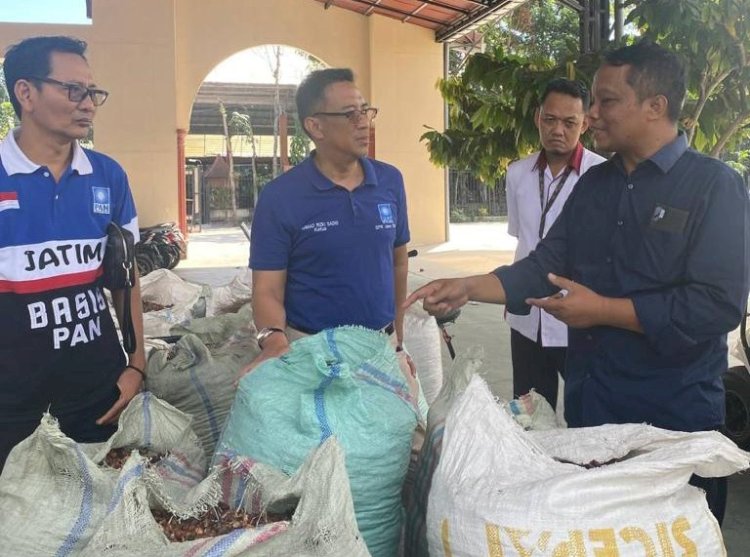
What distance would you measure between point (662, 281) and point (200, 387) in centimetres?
128

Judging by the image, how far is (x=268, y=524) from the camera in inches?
45.8

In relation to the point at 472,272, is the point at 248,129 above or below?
above

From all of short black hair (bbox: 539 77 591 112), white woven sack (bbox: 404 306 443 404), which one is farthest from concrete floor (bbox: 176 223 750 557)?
short black hair (bbox: 539 77 591 112)

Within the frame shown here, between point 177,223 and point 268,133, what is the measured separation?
17750 millimetres

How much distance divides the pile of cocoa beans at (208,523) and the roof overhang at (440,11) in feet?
36.8

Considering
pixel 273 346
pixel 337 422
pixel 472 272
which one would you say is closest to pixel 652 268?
pixel 337 422

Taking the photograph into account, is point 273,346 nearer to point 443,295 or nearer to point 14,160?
point 443,295

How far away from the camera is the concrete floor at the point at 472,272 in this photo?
3320 mm

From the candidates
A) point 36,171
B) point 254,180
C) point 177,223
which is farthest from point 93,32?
point 254,180

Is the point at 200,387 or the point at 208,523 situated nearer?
the point at 208,523

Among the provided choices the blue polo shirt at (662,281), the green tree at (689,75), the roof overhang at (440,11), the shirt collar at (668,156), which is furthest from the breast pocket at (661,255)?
the roof overhang at (440,11)

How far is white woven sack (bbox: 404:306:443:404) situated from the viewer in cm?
344

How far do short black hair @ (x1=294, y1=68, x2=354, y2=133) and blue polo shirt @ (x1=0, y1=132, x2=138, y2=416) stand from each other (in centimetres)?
65

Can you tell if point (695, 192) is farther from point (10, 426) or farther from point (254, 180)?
point (254, 180)
